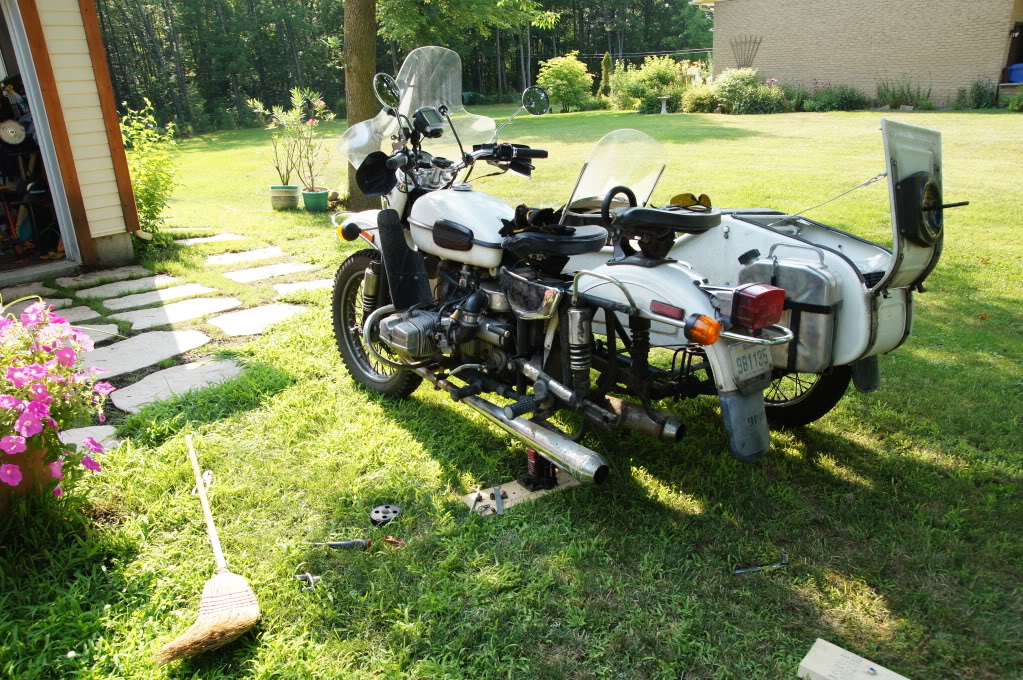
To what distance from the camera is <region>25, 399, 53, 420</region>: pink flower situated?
7.77 feet

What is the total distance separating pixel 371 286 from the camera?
3.66 m

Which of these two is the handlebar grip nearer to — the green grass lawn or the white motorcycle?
the white motorcycle

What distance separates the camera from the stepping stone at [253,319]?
4934 millimetres

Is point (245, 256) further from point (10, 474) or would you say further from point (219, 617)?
point (219, 617)

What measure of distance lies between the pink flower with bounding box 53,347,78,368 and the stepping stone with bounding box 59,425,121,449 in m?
0.80

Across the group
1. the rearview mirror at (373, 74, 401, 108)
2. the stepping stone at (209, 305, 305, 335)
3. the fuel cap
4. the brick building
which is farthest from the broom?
the brick building

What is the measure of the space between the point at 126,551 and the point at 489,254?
1815 millimetres

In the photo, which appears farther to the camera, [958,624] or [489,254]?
[489,254]

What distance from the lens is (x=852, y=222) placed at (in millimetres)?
7512

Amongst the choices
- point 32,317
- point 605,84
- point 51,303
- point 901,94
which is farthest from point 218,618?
point 605,84

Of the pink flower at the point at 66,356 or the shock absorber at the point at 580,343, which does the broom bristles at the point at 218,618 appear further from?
the shock absorber at the point at 580,343

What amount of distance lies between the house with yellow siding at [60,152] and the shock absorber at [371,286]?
4087 millimetres

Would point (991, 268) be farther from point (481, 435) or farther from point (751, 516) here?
point (481, 435)

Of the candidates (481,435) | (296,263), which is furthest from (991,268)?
(296,263)
